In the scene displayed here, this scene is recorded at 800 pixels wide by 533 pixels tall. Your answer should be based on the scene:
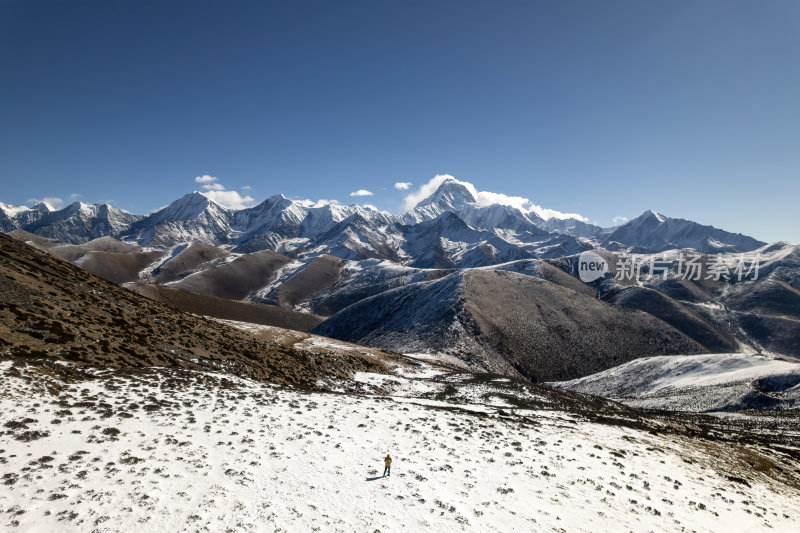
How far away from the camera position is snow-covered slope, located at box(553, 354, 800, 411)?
52.6 meters

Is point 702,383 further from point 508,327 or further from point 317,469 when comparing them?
point 317,469

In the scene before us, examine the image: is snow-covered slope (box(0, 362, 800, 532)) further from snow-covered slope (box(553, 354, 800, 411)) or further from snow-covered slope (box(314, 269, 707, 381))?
snow-covered slope (box(314, 269, 707, 381))

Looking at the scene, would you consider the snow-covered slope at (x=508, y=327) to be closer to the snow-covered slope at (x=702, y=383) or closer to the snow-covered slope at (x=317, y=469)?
the snow-covered slope at (x=702, y=383)

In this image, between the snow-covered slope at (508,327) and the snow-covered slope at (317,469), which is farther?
the snow-covered slope at (508,327)

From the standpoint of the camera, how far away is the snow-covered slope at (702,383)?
52.6 m

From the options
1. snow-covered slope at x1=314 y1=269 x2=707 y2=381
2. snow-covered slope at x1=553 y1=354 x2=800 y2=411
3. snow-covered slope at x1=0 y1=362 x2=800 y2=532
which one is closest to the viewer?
snow-covered slope at x1=0 y1=362 x2=800 y2=532

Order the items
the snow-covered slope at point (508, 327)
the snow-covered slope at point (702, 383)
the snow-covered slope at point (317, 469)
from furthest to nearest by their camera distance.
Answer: the snow-covered slope at point (508, 327), the snow-covered slope at point (702, 383), the snow-covered slope at point (317, 469)

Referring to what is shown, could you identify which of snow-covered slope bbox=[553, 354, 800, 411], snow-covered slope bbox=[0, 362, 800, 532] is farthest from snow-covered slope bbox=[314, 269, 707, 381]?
snow-covered slope bbox=[0, 362, 800, 532]

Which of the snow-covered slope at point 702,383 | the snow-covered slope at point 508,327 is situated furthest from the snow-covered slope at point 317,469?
the snow-covered slope at point 508,327

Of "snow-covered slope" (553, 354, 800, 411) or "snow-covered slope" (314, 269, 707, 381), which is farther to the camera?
"snow-covered slope" (314, 269, 707, 381)

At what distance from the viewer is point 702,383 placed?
2458 inches

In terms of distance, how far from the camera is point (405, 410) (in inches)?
1027

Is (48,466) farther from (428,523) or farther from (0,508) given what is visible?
(428,523)

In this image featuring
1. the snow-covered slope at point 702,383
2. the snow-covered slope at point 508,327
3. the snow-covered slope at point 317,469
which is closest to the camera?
the snow-covered slope at point 317,469
